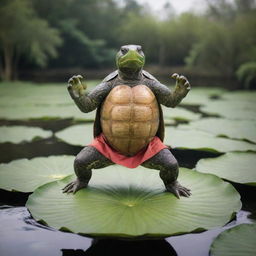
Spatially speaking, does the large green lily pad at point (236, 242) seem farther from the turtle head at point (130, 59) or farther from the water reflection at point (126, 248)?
the turtle head at point (130, 59)

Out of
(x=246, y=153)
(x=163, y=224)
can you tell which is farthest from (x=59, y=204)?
(x=246, y=153)

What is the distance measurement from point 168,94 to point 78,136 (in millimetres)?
1843

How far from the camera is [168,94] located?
2037mm

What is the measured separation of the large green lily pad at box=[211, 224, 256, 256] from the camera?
1.45 m

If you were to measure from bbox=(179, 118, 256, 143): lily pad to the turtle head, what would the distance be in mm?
2062

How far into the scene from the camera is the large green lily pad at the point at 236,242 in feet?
4.75

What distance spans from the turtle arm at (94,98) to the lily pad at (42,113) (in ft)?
9.61

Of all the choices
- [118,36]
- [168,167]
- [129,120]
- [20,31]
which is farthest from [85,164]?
[118,36]

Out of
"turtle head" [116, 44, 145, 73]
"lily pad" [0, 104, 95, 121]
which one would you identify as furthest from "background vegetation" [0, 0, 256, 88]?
"turtle head" [116, 44, 145, 73]

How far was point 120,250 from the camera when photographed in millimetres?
1562

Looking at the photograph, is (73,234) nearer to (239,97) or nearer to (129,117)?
(129,117)

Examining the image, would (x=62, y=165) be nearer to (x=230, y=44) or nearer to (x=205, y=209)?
(x=205, y=209)

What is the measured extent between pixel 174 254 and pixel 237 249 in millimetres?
289

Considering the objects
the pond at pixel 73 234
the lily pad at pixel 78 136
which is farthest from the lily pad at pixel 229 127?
the lily pad at pixel 78 136
